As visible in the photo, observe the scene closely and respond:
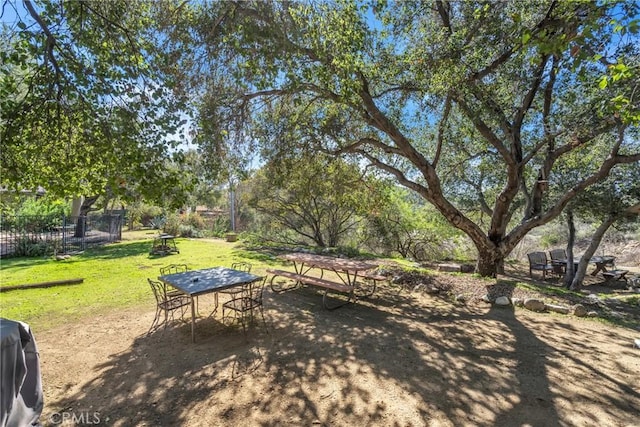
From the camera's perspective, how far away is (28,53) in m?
3.50

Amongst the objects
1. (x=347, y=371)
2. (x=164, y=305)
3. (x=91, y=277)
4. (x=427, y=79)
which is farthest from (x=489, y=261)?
(x=91, y=277)

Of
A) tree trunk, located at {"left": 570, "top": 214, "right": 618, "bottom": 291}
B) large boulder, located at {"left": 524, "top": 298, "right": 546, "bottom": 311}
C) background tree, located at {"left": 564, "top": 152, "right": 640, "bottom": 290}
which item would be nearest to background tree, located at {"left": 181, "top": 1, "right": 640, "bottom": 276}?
background tree, located at {"left": 564, "top": 152, "right": 640, "bottom": 290}

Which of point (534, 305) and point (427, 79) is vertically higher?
point (427, 79)

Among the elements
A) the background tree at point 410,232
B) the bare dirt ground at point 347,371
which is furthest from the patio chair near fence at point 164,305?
the background tree at point 410,232

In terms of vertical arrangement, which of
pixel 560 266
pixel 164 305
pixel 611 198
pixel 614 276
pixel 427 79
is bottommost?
pixel 164 305

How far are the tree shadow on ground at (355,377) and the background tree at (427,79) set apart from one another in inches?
116

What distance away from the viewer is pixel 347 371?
3363 mm

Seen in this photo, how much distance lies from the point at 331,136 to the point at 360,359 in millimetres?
5342

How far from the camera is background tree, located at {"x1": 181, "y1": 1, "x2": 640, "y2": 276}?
4.16 metres

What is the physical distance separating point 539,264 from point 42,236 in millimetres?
18511

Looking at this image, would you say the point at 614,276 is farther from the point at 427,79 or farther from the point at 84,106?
the point at 84,106

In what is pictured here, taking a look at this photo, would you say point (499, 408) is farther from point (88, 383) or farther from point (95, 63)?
point (95, 63)

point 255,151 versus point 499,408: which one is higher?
point 255,151

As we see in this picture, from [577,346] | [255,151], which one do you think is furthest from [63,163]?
[577,346]
